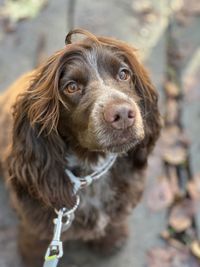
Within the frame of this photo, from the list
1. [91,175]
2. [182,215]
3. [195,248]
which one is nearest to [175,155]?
[182,215]

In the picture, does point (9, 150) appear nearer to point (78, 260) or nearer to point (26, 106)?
point (26, 106)

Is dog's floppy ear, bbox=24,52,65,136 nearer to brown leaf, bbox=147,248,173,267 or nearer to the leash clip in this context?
the leash clip

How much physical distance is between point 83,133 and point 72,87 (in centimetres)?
26

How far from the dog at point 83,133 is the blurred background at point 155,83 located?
0.52m

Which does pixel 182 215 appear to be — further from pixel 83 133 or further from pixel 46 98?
pixel 46 98

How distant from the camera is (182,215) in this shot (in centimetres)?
432

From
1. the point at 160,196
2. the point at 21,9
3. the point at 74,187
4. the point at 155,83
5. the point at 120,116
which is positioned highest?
the point at 21,9

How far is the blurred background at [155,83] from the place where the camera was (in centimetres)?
421

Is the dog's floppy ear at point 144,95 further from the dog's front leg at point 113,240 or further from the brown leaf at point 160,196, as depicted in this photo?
the brown leaf at point 160,196

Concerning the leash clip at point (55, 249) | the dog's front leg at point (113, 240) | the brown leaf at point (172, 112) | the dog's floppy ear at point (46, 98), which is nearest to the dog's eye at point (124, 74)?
the dog's floppy ear at point (46, 98)

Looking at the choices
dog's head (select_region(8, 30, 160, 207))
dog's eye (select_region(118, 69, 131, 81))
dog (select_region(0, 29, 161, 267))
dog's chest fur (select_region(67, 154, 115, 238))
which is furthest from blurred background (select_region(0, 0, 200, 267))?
dog's eye (select_region(118, 69, 131, 81))

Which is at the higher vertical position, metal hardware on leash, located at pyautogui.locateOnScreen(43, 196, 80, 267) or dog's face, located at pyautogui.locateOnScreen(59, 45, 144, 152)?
dog's face, located at pyautogui.locateOnScreen(59, 45, 144, 152)

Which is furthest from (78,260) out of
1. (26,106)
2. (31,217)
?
(26,106)

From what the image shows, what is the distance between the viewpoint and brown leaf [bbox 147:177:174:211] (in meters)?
4.41
